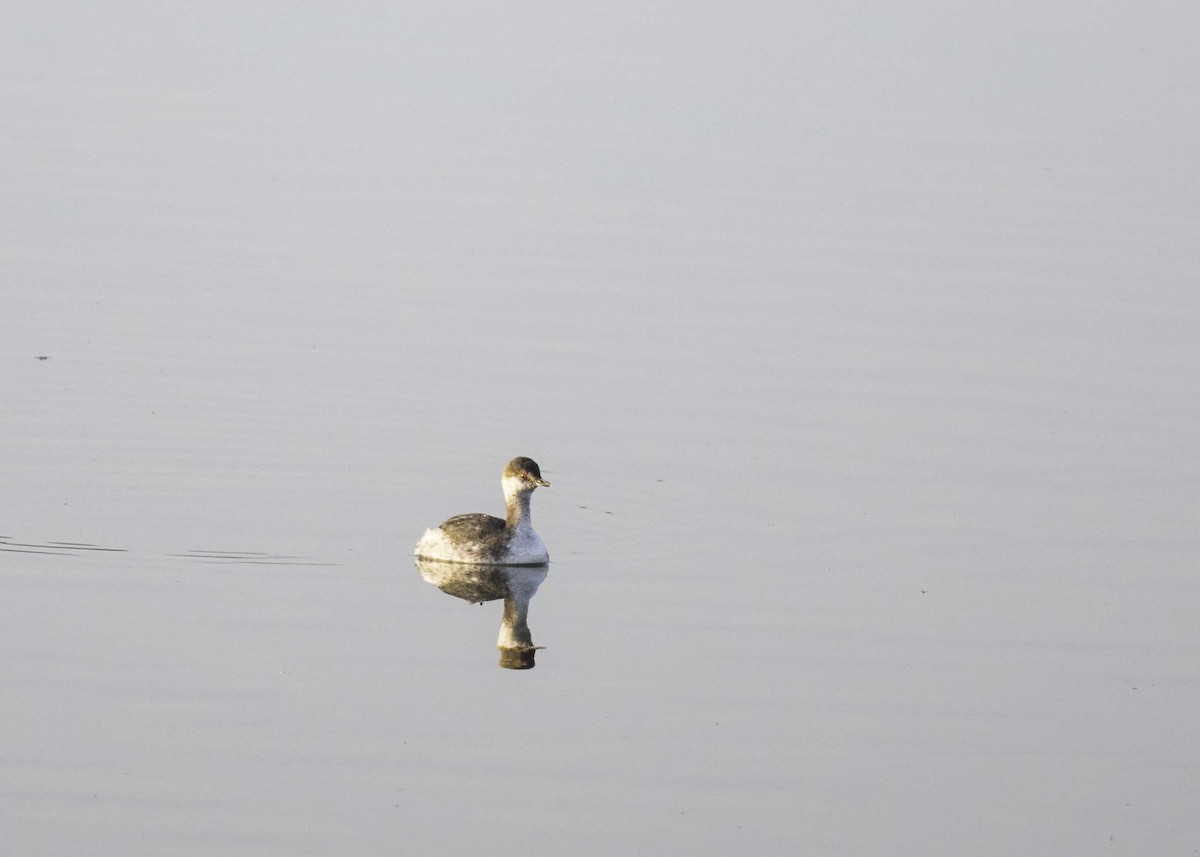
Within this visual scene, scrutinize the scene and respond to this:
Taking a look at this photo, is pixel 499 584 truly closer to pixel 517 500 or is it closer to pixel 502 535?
pixel 502 535

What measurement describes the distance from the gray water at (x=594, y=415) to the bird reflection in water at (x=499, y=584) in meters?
0.24

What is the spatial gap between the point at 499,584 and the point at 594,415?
12.4ft

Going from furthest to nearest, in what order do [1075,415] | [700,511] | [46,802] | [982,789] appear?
1. [1075,415]
2. [700,511]
3. [982,789]
4. [46,802]

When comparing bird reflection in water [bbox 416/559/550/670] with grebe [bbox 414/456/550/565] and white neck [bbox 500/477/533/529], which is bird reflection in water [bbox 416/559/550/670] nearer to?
grebe [bbox 414/456/550/565]

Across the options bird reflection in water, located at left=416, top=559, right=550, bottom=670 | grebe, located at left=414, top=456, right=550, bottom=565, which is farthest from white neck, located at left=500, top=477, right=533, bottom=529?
bird reflection in water, located at left=416, top=559, right=550, bottom=670

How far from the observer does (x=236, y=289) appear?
23.9 m

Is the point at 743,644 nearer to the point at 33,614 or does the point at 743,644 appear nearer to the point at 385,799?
the point at 385,799

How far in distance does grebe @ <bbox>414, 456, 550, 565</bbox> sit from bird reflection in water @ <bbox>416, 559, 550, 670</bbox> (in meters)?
0.08

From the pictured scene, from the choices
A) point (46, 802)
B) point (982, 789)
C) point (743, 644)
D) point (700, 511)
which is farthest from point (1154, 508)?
point (46, 802)

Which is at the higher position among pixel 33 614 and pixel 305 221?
pixel 305 221

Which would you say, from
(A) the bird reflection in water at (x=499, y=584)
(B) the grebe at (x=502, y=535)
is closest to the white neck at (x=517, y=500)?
(B) the grebe at (x=502, y=535)

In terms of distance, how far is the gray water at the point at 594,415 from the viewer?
42.2 feet

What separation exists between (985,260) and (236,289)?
9.46 meters

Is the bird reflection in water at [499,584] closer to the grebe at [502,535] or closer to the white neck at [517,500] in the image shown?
the grebe at [502,535]
